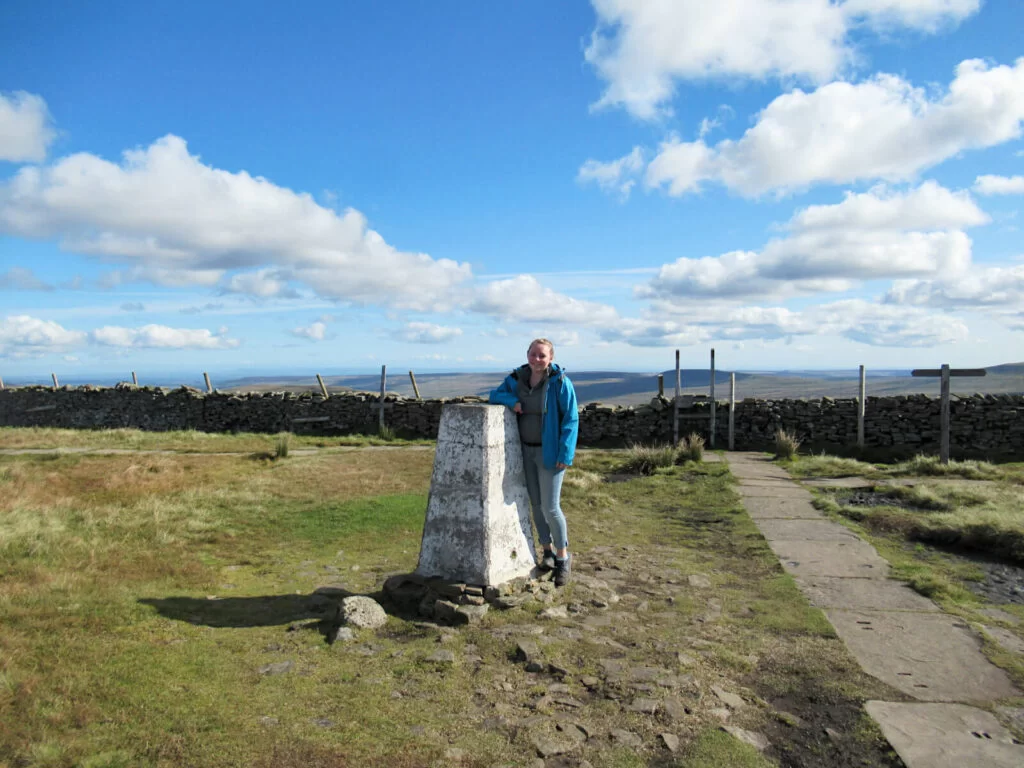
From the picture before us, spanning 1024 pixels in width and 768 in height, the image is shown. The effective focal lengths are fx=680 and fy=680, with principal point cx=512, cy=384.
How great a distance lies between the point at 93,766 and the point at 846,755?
135 inches

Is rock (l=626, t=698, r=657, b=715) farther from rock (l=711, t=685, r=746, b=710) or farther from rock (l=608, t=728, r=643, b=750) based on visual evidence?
→ rock (l=711, t=685, r=746, b=710)

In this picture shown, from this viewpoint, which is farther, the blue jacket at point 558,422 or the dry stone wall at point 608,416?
the dry stone wall at point 608,416

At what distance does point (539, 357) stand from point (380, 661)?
2623 millimetres

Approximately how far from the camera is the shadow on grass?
4.95 metres

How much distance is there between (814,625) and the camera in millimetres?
4961

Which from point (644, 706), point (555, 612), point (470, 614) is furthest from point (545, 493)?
point (644, 706)

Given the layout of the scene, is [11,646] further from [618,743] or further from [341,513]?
[341,513]

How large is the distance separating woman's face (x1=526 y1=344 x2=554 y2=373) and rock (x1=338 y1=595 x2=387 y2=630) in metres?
2.25

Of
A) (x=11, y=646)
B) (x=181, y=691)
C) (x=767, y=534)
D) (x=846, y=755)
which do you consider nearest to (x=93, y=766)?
(x=181, y=691)

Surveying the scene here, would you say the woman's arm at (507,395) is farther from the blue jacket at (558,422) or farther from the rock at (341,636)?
the rock at (341,636)

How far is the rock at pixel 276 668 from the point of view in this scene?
4.04m

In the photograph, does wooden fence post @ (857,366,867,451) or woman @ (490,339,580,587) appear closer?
woman @ (490,339,580,587)

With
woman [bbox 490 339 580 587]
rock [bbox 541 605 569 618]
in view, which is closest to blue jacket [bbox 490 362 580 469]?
woman [bbox 490 339 580 587]

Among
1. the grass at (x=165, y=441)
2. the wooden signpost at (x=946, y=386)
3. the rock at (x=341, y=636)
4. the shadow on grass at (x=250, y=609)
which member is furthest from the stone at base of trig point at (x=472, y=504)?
the wooden signpost at (x=946, y=386)
